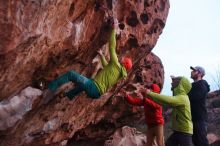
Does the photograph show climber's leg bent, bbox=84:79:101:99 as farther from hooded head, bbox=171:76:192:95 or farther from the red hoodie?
hooded head, bbox=171:76:192:95

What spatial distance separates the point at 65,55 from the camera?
10.7m

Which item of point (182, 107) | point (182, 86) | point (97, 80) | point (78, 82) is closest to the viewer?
point (182, 86)

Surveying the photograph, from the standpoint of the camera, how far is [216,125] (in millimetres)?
25344

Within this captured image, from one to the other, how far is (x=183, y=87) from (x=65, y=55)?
3.54 m

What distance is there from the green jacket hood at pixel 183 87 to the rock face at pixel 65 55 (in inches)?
80.5

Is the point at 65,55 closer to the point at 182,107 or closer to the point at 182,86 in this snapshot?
the point at 182,86

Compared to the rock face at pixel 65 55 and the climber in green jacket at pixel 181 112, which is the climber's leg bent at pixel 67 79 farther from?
the climber in green jacket at pixel 181 112

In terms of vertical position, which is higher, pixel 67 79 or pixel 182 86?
pixel 67 79

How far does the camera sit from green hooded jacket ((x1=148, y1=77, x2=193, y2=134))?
9070 mm

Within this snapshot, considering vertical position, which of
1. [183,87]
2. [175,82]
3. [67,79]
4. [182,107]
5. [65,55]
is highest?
[65,55]

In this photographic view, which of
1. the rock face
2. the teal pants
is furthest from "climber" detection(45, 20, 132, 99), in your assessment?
the rock face

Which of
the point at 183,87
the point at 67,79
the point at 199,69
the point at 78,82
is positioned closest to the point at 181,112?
the point at 183,87

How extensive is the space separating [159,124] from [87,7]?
4244mm

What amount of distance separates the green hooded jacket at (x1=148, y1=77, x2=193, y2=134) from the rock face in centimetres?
198
